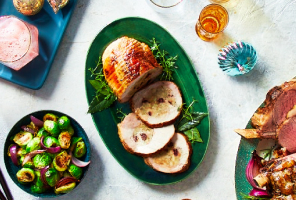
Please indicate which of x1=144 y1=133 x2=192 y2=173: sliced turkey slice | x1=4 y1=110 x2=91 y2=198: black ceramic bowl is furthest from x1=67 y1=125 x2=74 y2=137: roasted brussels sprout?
x1=144 y1=133 x2=192 y2=173: sliced turkey slice

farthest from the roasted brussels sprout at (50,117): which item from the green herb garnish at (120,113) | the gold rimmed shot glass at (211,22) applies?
the gold rimmed shot glass at (211,22)

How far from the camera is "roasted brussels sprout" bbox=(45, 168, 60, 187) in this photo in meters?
3.13

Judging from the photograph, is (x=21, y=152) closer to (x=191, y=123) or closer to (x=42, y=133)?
(x=42, y=133)

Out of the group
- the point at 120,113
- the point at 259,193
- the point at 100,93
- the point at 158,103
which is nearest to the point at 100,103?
the point at 100,93

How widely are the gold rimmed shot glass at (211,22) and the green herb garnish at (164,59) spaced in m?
0.30

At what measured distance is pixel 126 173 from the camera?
3.39 m

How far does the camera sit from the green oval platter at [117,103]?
323 cm

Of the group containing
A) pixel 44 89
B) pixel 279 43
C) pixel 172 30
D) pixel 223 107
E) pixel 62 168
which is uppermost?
pixel 279 43

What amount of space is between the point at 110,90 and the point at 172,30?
68cm

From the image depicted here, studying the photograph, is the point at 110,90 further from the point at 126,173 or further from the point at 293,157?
the point at 293,157

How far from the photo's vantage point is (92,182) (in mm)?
3406

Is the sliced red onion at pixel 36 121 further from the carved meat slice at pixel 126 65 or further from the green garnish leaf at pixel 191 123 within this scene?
the green garnish leaf at pixel 191 123

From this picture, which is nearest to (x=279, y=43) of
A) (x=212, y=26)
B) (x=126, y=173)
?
(x=212, y=26)

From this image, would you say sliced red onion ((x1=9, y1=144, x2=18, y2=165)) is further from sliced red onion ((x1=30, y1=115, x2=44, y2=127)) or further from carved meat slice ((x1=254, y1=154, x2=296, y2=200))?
carved meat slice ((x1=254, y1=154, x2=296, y2=200))
